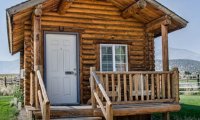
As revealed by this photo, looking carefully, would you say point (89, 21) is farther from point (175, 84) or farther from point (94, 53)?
point (175, 84)

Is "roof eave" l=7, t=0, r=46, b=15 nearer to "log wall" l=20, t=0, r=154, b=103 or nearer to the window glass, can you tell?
"log wall" l=20, t=0, r=154, b=103

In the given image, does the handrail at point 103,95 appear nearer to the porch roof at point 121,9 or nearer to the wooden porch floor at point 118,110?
the wooden porch floor at point 118,110

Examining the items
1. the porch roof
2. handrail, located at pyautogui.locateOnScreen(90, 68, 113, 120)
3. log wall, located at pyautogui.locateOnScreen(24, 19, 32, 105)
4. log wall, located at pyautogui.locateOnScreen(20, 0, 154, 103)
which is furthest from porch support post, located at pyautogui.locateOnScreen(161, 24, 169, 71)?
log wall, located at pyautogui.locateOnScreen(24, 19, 32, 105)

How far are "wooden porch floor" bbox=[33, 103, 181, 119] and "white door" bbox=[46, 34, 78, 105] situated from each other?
1705mm

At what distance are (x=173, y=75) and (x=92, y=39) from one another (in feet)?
11.2

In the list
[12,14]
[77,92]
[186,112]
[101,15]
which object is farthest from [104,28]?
[186,112]

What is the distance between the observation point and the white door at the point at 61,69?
1303cm

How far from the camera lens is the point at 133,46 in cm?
1453

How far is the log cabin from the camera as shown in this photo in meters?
11.5

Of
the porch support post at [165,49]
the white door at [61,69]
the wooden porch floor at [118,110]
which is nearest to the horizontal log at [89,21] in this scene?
the white door at [61,69]

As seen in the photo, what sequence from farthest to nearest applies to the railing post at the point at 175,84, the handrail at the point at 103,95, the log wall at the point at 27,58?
the log wall at the point at 27,58, the railing post at the point at 175,84, the handrail at the point at 103,95

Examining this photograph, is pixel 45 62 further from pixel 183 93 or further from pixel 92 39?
pixel 183 93

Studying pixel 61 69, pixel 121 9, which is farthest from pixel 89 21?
pixel 61 69

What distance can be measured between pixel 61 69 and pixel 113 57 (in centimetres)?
216
